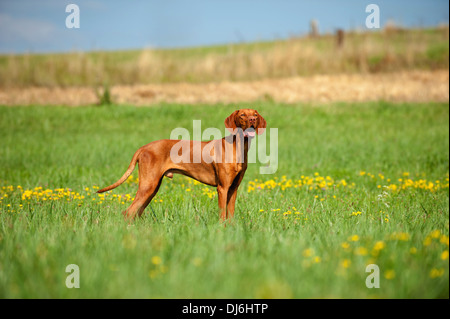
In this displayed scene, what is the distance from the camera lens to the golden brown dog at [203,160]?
442 cm

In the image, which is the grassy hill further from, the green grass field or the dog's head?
the dog's head

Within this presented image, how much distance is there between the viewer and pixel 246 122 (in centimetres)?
437

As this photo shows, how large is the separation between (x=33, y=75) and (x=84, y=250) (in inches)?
757

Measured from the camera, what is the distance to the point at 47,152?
10.4 m

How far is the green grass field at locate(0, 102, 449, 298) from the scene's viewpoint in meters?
2.65

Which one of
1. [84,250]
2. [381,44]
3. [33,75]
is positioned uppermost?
[381,44]

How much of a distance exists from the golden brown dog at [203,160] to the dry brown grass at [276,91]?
532 inches

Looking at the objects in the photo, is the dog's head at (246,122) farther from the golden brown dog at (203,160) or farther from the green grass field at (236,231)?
the green grass field at (236,231)

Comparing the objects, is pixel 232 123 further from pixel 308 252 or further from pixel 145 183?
pixel 308 252

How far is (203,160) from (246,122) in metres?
0.71

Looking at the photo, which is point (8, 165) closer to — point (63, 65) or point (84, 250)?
point (84, 250)

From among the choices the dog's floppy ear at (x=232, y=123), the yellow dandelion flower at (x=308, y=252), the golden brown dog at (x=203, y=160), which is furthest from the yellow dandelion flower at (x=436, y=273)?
the dog's floppy ear at (x=232, y=123)

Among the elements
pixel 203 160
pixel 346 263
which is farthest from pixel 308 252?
pixel 203 160
